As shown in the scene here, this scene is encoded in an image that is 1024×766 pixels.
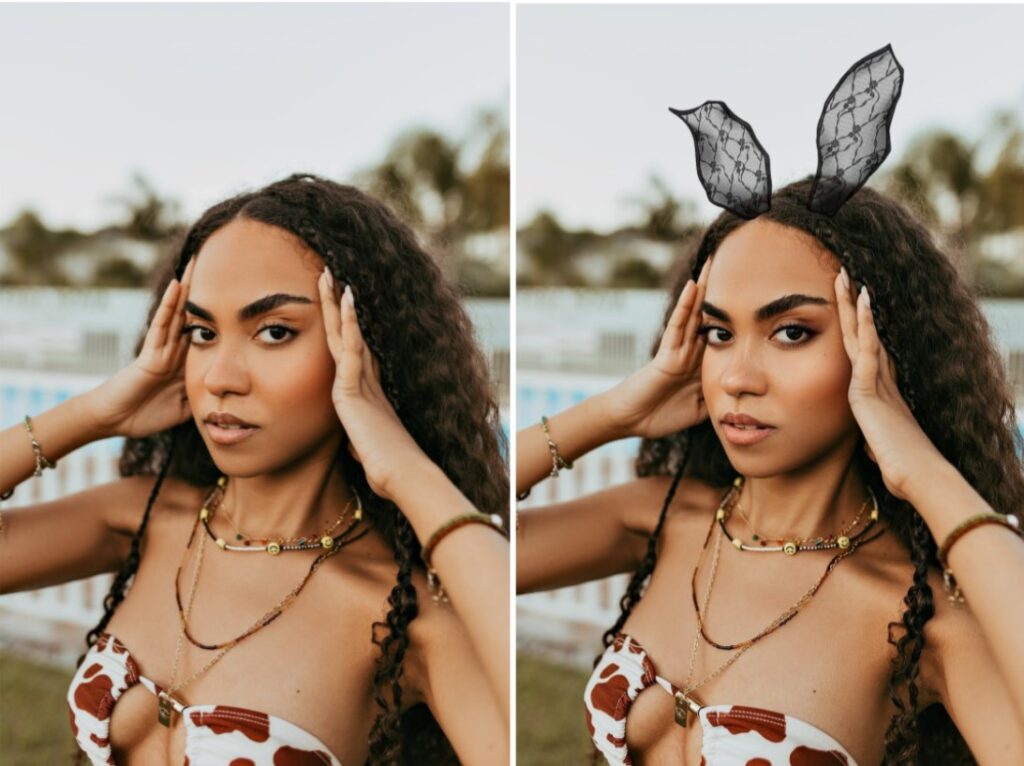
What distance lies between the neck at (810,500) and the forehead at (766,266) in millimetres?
295

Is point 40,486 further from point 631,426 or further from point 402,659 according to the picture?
point 631,426

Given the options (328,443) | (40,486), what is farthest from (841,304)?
(40,486)

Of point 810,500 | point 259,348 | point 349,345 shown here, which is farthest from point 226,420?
point 810,500

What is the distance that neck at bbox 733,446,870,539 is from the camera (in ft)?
6.35

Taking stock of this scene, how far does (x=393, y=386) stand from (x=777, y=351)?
0.65 metres

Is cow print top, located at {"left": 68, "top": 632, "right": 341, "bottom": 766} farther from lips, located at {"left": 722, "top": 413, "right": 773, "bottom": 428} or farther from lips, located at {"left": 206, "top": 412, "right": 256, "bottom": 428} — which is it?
lips, located at {"left": 722, "top": 413, "right": 773, "bottom": 428}

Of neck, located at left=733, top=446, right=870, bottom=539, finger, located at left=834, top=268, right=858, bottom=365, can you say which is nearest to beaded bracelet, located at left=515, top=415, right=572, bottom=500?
neck, located at left=733, top=446, right=870, bottom=539

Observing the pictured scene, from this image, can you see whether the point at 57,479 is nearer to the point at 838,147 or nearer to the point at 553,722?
the point at 553,722

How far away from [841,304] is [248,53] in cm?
115

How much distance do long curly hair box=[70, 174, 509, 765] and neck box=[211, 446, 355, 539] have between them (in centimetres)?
3

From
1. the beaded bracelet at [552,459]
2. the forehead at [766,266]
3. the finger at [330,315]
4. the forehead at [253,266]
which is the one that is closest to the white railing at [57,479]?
the forehead at [253,266]

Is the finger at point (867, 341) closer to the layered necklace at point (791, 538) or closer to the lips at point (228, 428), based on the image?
the layered necklace at point (791, 538)

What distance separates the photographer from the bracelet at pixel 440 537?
6.39ft

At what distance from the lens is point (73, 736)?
2.12 m
